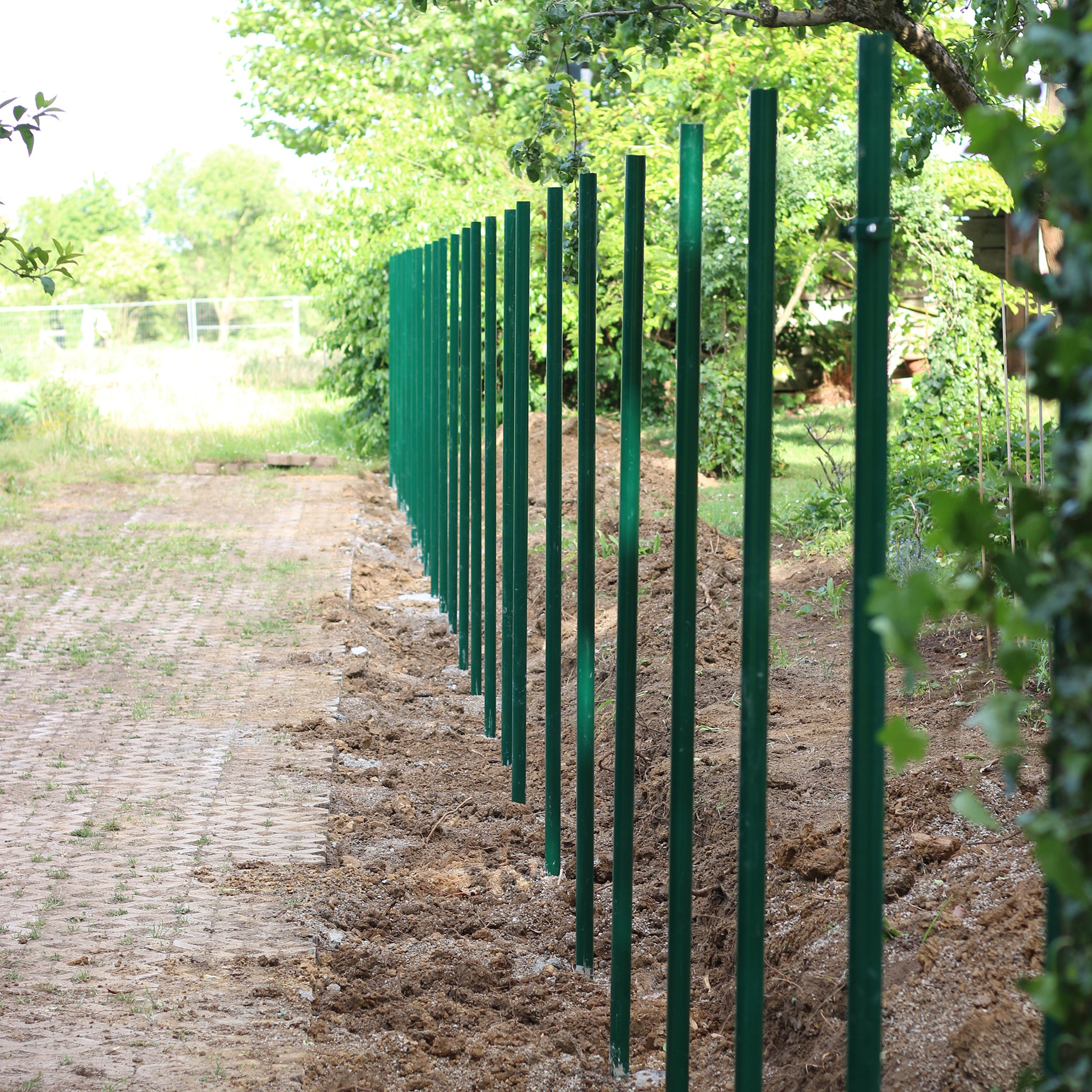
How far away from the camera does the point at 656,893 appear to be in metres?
3.98

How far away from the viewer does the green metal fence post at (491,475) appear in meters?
5.40

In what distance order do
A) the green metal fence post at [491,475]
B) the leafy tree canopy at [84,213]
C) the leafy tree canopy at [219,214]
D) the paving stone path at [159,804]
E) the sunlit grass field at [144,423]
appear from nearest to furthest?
the paving stone path at [159,804]
the green metal fence post at [491,475]
the sunlit grass field at [144,423]
the leafy tree canopy at [84,213]
the leafy tree canopy at [219,214]

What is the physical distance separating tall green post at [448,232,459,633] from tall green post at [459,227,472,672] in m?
0.04

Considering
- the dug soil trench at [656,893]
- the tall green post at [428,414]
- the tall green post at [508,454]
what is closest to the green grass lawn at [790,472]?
the tall green post at [428,414]

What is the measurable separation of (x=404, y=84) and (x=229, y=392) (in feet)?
25.5

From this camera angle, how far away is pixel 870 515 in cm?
188

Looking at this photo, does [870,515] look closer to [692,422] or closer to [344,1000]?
[692,422]

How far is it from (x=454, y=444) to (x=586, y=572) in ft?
11.3

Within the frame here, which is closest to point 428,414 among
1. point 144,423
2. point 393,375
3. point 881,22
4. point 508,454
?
point 508,454

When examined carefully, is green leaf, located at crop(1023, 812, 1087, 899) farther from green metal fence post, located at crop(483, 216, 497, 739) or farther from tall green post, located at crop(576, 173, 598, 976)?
green metal fence post, located at crop(483, 216, 497, 739)

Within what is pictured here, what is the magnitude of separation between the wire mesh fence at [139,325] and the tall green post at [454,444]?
21.1 metres

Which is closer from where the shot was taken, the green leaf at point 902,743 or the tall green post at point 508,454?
the green leaf at point 902,743

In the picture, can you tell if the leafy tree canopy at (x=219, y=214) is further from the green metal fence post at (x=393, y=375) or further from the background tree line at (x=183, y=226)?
the green metal fence post at (x=393, y=375)

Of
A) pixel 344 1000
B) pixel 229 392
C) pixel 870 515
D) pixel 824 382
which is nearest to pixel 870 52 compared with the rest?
pixel 870 515
